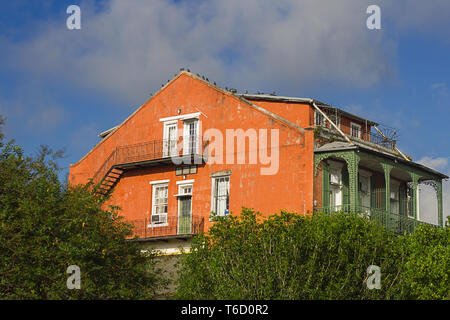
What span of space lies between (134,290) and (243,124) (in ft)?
39.2

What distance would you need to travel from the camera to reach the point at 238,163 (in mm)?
29953

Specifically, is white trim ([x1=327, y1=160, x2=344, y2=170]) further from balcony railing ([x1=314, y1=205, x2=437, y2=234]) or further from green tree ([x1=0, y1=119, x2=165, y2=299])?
green tree ([x1=0, y1=119, x2=165, y2=299])

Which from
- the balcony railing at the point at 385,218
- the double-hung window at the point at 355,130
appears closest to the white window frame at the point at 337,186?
the balcony railing at the point at 385,218

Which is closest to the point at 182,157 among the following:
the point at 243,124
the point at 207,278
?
the point at 243,124

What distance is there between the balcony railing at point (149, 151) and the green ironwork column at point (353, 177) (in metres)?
7.53

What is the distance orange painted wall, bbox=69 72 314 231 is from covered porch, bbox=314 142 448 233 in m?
0.88

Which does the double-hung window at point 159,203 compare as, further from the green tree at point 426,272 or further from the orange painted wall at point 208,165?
the green tree at point 426,272

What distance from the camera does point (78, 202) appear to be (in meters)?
20.3

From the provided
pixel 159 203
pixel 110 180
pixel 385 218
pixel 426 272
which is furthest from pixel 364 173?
pixel 110 180

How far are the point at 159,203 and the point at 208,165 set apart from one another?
371 centimetres

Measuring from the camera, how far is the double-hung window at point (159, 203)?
32.8 metres

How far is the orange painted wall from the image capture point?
28.0m

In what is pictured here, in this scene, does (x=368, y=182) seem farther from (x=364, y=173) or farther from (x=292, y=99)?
(x=292, y=99)

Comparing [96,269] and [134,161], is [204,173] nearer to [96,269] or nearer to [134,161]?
[134,161]
